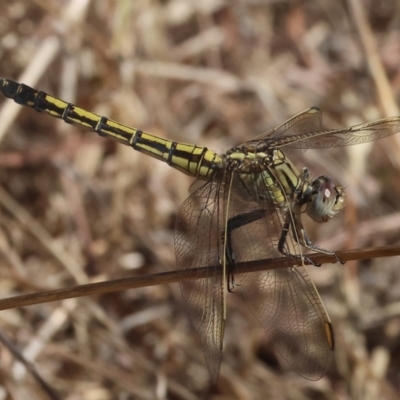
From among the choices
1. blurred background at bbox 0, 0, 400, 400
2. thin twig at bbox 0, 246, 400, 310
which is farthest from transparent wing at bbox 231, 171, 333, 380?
blurred background at bbox 0, 0, 400, 400

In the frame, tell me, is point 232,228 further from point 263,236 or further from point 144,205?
point 144,205

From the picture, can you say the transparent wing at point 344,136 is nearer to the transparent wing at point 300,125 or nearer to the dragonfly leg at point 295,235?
the transparent wing at point 300,125

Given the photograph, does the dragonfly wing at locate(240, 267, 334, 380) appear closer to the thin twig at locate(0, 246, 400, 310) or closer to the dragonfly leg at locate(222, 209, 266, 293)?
the dragonfly leg at locate(222, 209, 266, 293)

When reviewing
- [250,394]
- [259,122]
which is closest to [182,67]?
[259,122]

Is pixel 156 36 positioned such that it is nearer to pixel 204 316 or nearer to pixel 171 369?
pixel 171 369

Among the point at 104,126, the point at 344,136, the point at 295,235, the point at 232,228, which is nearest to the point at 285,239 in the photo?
the point at 295,235

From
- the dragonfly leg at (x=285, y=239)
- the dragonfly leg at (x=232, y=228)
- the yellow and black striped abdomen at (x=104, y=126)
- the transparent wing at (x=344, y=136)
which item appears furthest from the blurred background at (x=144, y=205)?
the dragonfly leg at (x=285, y=239)
